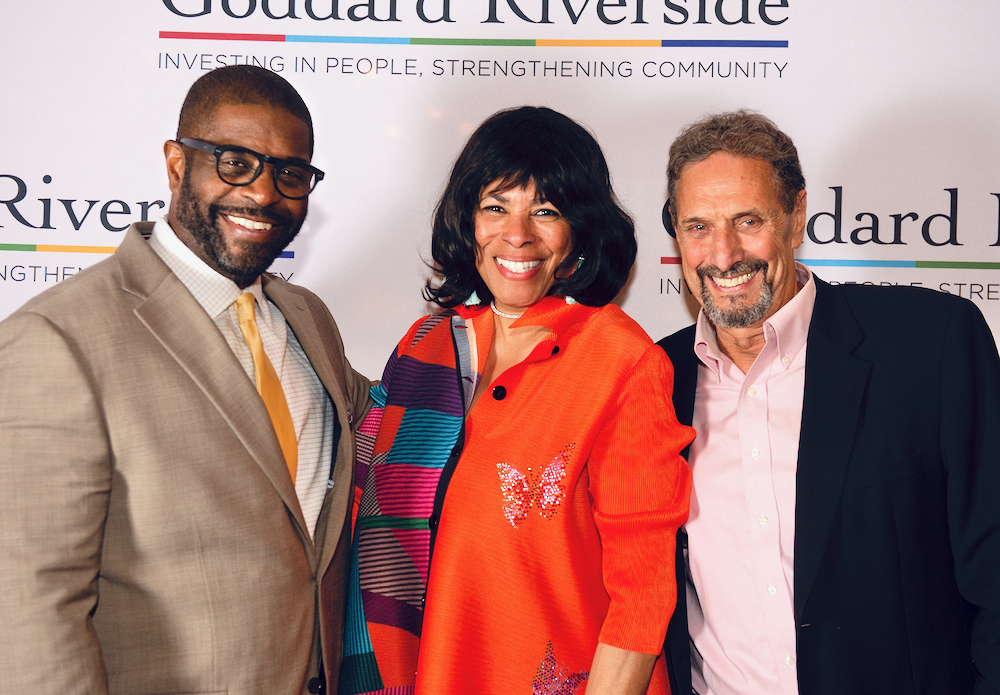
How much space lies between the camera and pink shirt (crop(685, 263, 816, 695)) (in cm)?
185

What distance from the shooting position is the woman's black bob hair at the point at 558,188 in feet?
6.53

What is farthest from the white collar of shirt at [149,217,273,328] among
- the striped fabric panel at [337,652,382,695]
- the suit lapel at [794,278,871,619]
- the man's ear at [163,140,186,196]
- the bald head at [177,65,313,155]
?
the suit lapel at [794,278,871,619]

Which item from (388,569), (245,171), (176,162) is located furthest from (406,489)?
(176,162)

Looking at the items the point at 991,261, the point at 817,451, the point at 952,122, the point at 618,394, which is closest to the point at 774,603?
the point at 817,451

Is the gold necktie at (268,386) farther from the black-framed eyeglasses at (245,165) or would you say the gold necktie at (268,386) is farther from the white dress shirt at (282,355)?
the black-framed eyeglasses at (245,165)

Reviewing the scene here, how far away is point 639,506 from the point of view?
1.73 metres

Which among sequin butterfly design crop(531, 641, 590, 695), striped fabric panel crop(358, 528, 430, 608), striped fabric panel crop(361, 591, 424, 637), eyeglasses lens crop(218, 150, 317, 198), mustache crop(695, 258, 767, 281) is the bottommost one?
sequin butterfly design crop(531, 641, 590, 695)

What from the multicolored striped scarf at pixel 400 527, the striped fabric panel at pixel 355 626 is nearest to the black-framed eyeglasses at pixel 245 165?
the multicolored striped scarf at pixel 400 527

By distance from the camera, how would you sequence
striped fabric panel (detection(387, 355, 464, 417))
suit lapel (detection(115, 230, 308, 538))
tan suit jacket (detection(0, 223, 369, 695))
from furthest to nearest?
1. striped fabric panel (detection(387, 355, 464, 417))
2. suit lapel (detection(115, 230, 308, 538))
3. tan suit jacket (detection(0, 223, 369, 695))

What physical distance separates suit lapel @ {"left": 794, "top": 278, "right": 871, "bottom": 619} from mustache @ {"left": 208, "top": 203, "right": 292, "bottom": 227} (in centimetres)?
139

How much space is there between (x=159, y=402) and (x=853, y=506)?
5.27 feet

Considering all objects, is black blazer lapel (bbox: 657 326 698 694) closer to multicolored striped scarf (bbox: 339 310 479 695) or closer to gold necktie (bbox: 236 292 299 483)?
multicolored striped scarf (bbox: 339 310 479 695)

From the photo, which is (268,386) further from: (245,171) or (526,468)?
(526,468)

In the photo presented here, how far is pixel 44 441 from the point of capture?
1.40 m
